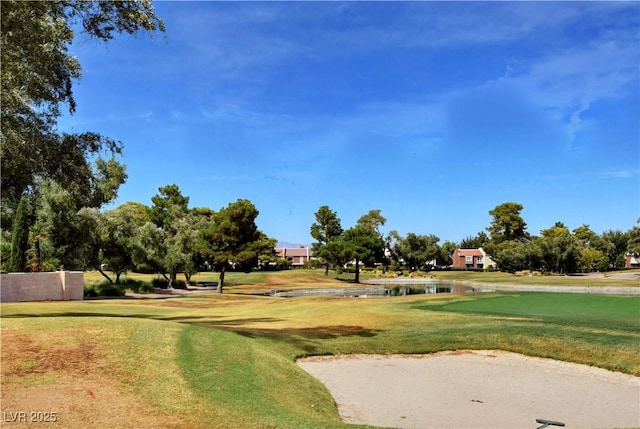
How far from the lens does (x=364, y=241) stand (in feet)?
272

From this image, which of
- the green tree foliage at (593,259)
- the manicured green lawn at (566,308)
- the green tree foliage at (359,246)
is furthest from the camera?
the green tree foliage at (593,259)

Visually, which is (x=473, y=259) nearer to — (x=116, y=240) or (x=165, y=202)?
(x=165, y=202)

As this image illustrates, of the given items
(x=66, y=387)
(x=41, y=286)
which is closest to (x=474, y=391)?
(x=66, y=387)

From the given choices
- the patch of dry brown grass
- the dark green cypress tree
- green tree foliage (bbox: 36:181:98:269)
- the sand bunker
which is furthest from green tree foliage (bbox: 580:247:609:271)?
the patch of dry brown grass

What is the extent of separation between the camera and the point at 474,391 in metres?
13.1

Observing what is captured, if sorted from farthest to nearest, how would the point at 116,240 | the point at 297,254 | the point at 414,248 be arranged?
the point at 297,254 → the point at 414,248 → the point at 116,240

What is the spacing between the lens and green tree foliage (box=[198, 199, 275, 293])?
53.9 m

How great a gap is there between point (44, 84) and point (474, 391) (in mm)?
16922

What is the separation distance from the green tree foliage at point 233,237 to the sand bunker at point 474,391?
127ft

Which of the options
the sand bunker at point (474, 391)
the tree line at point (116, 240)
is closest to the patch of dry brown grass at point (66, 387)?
the sand bunker at point (474, 391)

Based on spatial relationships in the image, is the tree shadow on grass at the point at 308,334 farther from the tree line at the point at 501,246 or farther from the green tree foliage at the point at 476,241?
the green tree foliage at the point at 476,241

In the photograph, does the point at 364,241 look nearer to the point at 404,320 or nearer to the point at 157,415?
the point at 404,320

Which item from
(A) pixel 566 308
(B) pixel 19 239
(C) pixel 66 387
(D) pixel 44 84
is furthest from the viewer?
(B) pixel 19 239

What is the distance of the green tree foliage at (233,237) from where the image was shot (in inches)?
2121
